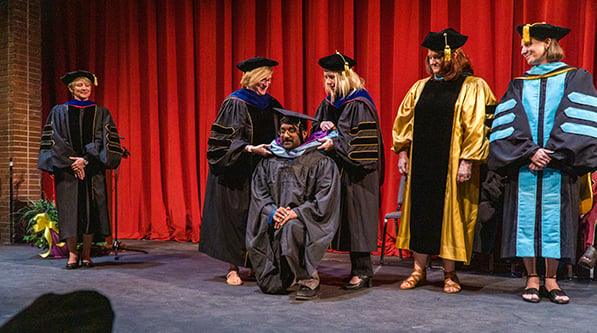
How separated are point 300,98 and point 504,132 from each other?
112 inches

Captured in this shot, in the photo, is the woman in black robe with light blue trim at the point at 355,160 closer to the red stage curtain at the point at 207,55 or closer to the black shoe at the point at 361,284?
the black shoe at the point at 361,284

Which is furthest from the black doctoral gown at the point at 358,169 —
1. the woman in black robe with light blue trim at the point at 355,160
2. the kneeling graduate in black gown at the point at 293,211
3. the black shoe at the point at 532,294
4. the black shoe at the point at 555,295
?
the black shoe at the point at 555,295

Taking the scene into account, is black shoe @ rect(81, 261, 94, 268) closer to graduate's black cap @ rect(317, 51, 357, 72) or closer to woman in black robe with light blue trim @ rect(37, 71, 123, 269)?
woman in black robe with light blue trim @ rect(37, 71, 123, 269)

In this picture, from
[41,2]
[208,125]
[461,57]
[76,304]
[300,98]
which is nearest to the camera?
[76,304]

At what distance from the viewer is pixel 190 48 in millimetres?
6543

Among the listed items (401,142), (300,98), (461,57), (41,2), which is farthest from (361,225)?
(41,2)

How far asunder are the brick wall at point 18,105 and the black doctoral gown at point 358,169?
5.01 m

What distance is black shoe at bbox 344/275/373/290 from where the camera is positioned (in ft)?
11.4

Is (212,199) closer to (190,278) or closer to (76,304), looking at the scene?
(190,278)

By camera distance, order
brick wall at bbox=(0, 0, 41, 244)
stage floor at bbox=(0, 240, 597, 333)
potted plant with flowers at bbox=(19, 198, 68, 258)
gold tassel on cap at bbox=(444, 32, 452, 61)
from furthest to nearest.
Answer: brick wall at bbox=(0, 0, 41, 244) < potted plant with flowers at bbox=(19, 198, 68, 258) < gold tassel on cap at bbox=(444, 32, 452, 61) < stage floor at bbox=(0, 240, 597, 333)

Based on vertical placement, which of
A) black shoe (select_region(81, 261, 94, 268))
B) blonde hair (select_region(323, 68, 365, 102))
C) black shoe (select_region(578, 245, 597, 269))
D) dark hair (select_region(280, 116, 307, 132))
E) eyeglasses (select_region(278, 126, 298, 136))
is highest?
blonde hair (select_region(323, 68, 365, 102))

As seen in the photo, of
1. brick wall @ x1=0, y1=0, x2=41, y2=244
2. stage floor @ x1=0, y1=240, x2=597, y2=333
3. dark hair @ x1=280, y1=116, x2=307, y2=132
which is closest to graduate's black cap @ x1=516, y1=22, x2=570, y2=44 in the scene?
dark hair @ x1=280, y1=116, x2=307, y2=132

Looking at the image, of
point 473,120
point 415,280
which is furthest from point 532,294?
point 473,120

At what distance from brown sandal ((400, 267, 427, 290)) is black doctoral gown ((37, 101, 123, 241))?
2.66 m
